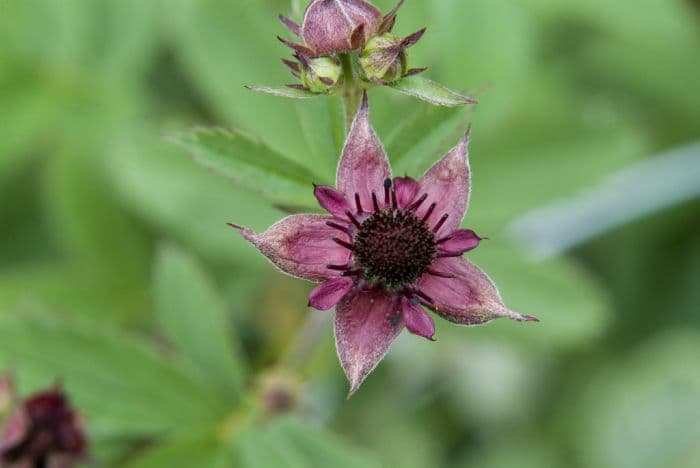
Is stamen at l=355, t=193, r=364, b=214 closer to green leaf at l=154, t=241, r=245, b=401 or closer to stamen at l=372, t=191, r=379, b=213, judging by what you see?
stamen at l=372, t=191, r=379, b=213

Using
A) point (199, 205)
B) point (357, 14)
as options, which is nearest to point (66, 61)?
point (199, 205)

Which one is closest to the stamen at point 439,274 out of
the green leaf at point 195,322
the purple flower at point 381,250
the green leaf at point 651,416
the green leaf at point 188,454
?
the purple flower at point 381,250

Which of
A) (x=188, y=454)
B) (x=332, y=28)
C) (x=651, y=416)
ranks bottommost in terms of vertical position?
(x=651, y=416)

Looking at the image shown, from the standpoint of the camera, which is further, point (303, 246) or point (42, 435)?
point (42, 435)

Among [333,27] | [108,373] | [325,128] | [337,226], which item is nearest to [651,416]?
[108,373]

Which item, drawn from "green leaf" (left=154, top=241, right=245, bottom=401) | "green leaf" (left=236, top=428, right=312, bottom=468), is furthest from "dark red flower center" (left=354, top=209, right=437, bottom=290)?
"green leaf" (left=154, top=241, right=245, bottom=401)

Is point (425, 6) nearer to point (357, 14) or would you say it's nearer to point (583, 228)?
point (357, 14)

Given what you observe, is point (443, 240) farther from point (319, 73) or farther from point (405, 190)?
point (319, 73)

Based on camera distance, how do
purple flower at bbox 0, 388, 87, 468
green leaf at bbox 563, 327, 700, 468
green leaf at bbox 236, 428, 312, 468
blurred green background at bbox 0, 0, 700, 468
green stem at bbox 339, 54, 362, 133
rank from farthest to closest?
1. green leaf at bbox 563, 327, 700, 468
2. blurred green background at bbox 0, 0, 700, 468
3. green leaf at bbox 236, 428, 312, 468
4. purple flower at bbox 0, 388, 87, 468
5. green stem at bbox 339, 54, 362, 133
